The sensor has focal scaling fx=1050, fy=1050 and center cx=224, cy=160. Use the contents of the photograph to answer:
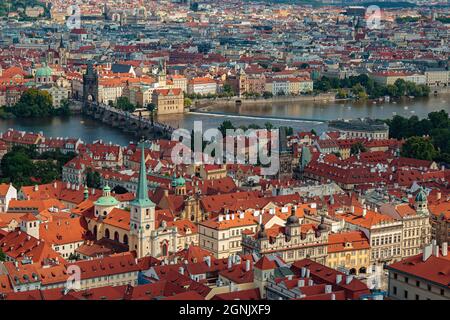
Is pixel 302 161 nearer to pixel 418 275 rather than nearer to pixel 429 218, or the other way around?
pixel 429 218

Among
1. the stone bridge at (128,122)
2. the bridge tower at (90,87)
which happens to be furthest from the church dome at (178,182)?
the bridge tower at (90,87)

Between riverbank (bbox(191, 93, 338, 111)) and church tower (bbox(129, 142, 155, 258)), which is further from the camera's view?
riverbank (bbox(191, 93, 338, 111))

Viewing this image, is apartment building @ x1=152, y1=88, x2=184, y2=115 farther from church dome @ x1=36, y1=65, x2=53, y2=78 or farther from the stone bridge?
church dome @ x1=36, y1=65, x2=53, y2=78

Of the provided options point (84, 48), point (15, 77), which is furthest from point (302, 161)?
point (84, 48)

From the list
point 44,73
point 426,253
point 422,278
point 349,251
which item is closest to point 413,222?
point 349,251

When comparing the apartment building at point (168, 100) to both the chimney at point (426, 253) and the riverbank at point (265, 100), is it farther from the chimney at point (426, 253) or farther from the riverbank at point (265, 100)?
the chimney at point (426, 253)

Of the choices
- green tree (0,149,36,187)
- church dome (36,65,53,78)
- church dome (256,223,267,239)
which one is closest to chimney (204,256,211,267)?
church dome (256,223,267,239)

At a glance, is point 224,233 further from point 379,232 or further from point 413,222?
point 413,222
